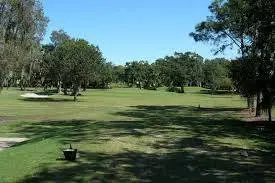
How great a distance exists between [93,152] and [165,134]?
20.6 ft

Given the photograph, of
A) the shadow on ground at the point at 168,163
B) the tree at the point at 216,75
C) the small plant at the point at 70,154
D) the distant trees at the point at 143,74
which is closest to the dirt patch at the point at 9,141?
the shadow on ground at the point at 168,163

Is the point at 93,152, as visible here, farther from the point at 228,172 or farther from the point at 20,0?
the point at 20,0

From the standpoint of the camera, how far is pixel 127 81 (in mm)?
196125

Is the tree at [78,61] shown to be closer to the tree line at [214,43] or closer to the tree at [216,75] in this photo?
the tree line at [214,43]

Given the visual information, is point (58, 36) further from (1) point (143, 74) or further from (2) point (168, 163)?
(2) point (168, 163)

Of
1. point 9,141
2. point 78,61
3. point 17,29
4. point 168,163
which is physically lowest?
point 9,141

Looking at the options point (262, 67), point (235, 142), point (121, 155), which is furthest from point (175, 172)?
point (262, 67)

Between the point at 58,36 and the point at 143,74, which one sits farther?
the point at 143,74

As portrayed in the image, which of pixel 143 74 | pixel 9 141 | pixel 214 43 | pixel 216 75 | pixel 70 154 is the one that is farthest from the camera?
pixel 143 74

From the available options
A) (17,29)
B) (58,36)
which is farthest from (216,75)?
(17,29)

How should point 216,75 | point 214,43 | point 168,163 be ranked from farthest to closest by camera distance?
point 216,75 < point 214,43 < point 168,163

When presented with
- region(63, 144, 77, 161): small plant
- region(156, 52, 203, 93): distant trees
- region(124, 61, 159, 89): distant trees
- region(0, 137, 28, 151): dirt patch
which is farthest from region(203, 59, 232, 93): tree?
region(63, 144, 77, 161): small plant

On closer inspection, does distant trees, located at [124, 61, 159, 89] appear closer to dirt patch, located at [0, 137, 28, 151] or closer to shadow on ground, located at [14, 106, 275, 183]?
dirt patch, located at [0, 137, 28, 151]

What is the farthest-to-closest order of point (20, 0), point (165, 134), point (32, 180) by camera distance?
1. point (20, 0)
2. point (165, 134)
3. point (32, 180)
